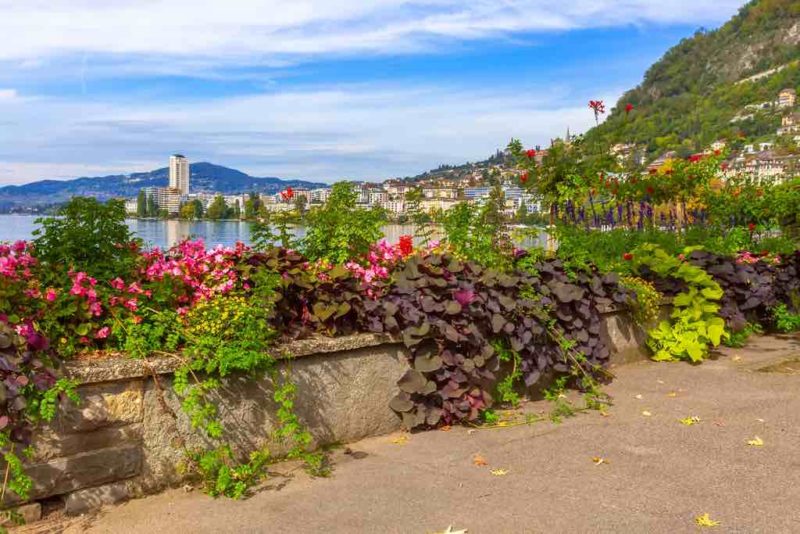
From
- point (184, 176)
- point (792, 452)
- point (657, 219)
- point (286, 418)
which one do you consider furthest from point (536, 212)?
point (286, 418)

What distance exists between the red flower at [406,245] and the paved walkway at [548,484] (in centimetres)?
148

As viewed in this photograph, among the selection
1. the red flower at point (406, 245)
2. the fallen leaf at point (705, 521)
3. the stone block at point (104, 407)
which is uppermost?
the red flower at point (406, 245)

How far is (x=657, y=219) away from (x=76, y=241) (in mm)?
8409

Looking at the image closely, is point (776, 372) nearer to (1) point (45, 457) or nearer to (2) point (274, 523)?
(2) point (274, 523)

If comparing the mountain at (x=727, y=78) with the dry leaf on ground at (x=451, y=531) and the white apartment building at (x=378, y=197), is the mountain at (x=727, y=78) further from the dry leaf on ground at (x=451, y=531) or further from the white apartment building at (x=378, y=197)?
the dry leaf on ground at (x=451, y=531)

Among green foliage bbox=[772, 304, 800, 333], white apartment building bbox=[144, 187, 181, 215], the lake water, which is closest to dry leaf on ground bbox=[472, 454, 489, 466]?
the lake water

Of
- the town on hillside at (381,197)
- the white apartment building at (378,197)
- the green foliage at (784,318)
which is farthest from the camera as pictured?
the green foliage at (784,318)

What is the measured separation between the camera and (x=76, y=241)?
13.1 ft

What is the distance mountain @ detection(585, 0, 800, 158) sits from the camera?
35062 millimetres

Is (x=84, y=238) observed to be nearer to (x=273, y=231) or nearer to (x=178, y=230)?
(x=178, y=230)

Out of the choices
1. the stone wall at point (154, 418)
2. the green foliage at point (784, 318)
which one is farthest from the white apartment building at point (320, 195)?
the green foliage at point (784, 318)

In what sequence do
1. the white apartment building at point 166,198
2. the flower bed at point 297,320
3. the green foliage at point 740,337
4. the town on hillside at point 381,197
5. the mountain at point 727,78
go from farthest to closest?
1. the mountain at point 727,78
2. the green foliage at point 740,337
3. the white apartment building at point 166,198
4. the town on hillside at point 381,197
5. the flower bed at point 297,320

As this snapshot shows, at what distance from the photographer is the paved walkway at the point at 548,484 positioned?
11.0ft

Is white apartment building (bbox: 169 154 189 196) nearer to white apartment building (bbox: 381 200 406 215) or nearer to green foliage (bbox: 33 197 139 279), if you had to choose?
white apartment building (bbox: 381 200 406 215)
